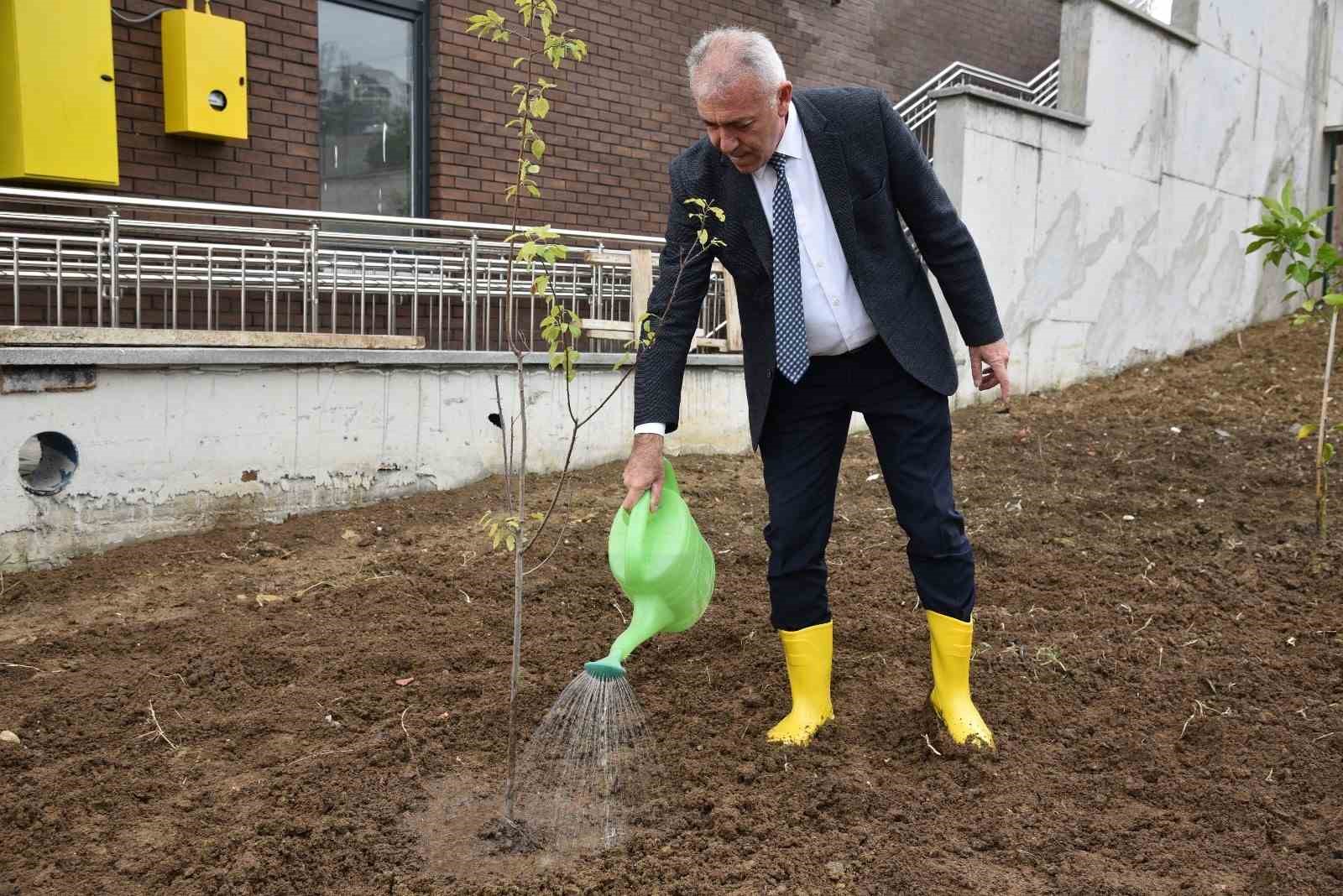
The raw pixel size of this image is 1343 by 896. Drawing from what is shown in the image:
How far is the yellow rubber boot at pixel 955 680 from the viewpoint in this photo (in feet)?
10.2

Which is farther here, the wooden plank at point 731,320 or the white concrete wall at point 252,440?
the wooden plank at point 731,320

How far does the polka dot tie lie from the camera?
9.43 feet

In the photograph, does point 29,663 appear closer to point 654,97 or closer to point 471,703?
point 471,703

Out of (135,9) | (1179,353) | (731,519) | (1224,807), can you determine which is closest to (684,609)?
(1224,807)

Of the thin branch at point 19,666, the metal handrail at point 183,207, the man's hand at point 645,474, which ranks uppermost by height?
the metal handrail at point 183,207

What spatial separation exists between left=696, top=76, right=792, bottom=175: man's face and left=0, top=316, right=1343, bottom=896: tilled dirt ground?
1.58 m

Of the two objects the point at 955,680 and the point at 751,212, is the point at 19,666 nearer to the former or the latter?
the point at 751,212

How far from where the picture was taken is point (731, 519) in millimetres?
5848

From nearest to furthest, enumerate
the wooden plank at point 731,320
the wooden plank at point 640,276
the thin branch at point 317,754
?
the thin branch at point 317,754 < the wooden plank at point 640,276 < the wooden plank at point 731,320

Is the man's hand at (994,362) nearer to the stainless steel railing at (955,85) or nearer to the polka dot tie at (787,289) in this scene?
the polka dot tie at (787,289)

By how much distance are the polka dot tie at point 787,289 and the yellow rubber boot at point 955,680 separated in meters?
0.82

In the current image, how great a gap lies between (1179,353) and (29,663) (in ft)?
32.1

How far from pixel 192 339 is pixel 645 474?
320cm

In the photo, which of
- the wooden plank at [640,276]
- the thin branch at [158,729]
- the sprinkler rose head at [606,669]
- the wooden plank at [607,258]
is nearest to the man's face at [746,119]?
the sprinkler rose head at [606,669]
